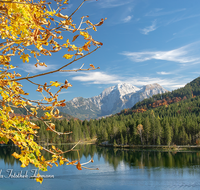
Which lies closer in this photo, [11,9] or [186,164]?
[11,9]

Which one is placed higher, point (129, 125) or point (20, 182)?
point (129, 125)

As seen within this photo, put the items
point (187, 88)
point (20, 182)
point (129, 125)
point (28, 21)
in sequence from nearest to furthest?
1. point (28, 21)
2. point (20, 182)
3. point (129, 125)
4. point (187, 88)

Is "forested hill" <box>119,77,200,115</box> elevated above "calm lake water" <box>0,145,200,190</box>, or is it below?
above

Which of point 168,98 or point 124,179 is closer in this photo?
point 124,179

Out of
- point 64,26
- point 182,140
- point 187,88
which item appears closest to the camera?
point 64,26

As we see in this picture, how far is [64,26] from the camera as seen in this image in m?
2.85

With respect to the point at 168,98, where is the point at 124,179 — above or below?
below

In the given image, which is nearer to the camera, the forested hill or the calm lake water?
the calm lake water

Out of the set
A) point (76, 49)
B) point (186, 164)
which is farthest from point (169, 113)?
point (76, 49)

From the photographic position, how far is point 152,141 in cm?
6188

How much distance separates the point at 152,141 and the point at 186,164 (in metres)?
28.4

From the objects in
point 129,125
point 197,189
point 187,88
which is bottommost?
point 197,189

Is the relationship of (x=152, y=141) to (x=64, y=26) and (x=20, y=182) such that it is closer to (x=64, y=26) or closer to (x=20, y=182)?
(x=20, y=182)

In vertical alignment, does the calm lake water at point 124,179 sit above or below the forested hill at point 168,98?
below
